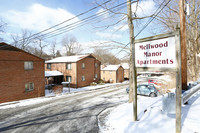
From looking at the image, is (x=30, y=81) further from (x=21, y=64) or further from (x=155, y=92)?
(x=155, y=92)

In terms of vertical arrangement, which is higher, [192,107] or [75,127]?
[192,107]

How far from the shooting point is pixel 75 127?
253 inches

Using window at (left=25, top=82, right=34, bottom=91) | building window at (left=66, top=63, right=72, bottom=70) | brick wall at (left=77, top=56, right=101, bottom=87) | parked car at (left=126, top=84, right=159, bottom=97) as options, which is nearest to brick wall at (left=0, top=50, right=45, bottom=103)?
window at (left=25, top=82, right=34, bottom=91)

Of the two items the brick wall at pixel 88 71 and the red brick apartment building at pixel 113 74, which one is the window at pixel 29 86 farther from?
the red brick apartment building at pixel 113 74

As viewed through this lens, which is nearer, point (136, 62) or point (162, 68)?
point (162, 68)

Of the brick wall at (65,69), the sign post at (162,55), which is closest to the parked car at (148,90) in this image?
the sign post at (162,55)

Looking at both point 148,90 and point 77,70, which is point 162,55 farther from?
point 77,70

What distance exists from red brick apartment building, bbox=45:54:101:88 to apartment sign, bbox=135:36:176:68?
66.8 ft

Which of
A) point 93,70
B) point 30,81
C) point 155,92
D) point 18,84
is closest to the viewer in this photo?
point 155,92

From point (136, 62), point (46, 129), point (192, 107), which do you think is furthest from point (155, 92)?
point (46, 129)

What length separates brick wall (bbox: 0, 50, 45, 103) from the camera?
1382 centimetres

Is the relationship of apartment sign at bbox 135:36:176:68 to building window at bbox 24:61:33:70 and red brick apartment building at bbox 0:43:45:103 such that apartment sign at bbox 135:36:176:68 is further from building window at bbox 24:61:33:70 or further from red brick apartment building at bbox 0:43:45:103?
building window at bbox 24:61:33:70

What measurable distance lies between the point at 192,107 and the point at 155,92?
31.6 feet

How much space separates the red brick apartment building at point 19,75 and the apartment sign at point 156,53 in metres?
16.3
